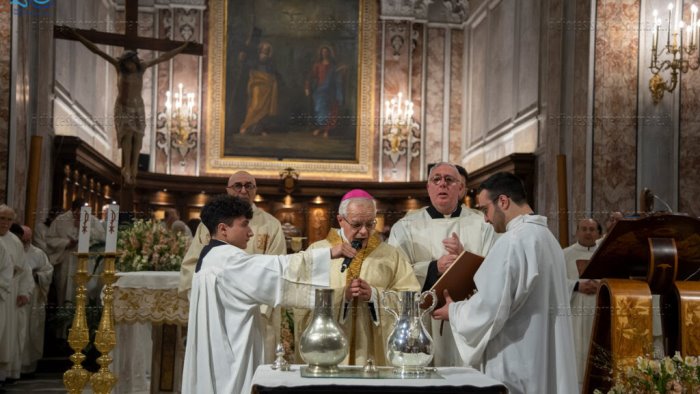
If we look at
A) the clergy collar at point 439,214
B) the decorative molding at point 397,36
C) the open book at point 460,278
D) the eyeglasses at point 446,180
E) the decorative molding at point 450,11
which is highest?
the decorative molding at point 450,11

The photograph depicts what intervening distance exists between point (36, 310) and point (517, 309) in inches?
288

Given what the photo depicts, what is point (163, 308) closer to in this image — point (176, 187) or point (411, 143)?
point (176, 187)

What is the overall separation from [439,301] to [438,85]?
45.3ft

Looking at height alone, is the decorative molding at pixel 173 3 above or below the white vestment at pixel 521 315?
above

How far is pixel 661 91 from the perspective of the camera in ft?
34.0

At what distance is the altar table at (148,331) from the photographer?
279 inches

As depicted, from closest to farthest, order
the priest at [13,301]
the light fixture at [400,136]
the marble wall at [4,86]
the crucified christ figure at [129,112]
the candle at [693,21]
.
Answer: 1. the priest at [13,301]
2. the candle at [693,21]
3. the marble wall at [4,86]
4. the crucified christ figure at [129,112]
5. the light fixture at [400,136]

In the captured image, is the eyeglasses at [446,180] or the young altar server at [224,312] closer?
the young altar server at [224,312]

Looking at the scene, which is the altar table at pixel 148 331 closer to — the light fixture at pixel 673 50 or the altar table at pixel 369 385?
the altar table at pixel 369 385

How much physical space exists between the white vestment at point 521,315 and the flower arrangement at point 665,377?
1.19 feet

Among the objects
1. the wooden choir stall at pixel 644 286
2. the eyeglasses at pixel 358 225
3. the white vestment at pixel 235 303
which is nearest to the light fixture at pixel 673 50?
the wooden choir stall at pixel 644 286

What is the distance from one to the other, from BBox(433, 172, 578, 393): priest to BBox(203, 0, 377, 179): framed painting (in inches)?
507

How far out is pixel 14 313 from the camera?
9.47m

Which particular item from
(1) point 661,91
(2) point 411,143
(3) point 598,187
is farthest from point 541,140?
(2) point 411,143
